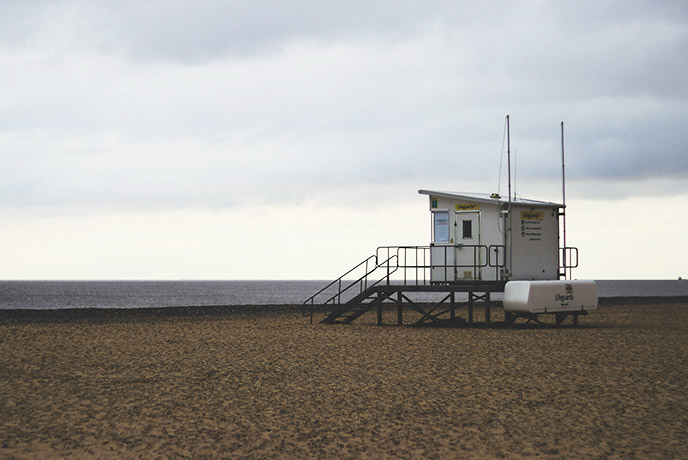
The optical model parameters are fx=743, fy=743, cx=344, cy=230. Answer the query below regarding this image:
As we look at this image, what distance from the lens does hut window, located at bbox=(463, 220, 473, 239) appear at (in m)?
25.0

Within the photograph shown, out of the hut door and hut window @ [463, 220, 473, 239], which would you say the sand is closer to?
the hut door

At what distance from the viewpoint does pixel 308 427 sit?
10.5 metres

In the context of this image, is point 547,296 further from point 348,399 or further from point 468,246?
point 348,399

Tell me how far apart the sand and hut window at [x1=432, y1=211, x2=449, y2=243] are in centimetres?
468

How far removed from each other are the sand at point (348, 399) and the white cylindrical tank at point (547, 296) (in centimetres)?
223

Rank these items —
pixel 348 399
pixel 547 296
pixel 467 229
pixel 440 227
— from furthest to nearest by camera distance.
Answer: pixel 440 227, pixel 467 229, pixel 547 296, pixel 348 399

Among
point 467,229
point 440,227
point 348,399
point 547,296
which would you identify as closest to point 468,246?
point 467,229

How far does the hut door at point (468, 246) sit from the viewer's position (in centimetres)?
2491

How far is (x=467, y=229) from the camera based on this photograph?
2508 centimetres

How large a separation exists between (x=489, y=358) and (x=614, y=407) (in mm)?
5582

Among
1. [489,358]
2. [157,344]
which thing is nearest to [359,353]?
[489,358]

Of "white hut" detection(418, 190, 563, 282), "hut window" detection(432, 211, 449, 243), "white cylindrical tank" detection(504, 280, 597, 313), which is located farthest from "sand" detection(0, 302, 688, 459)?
"hut window" detection(432, 211, 449, 243)

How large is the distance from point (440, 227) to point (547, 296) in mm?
4222

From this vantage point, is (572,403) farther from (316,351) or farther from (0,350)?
(0,350)
